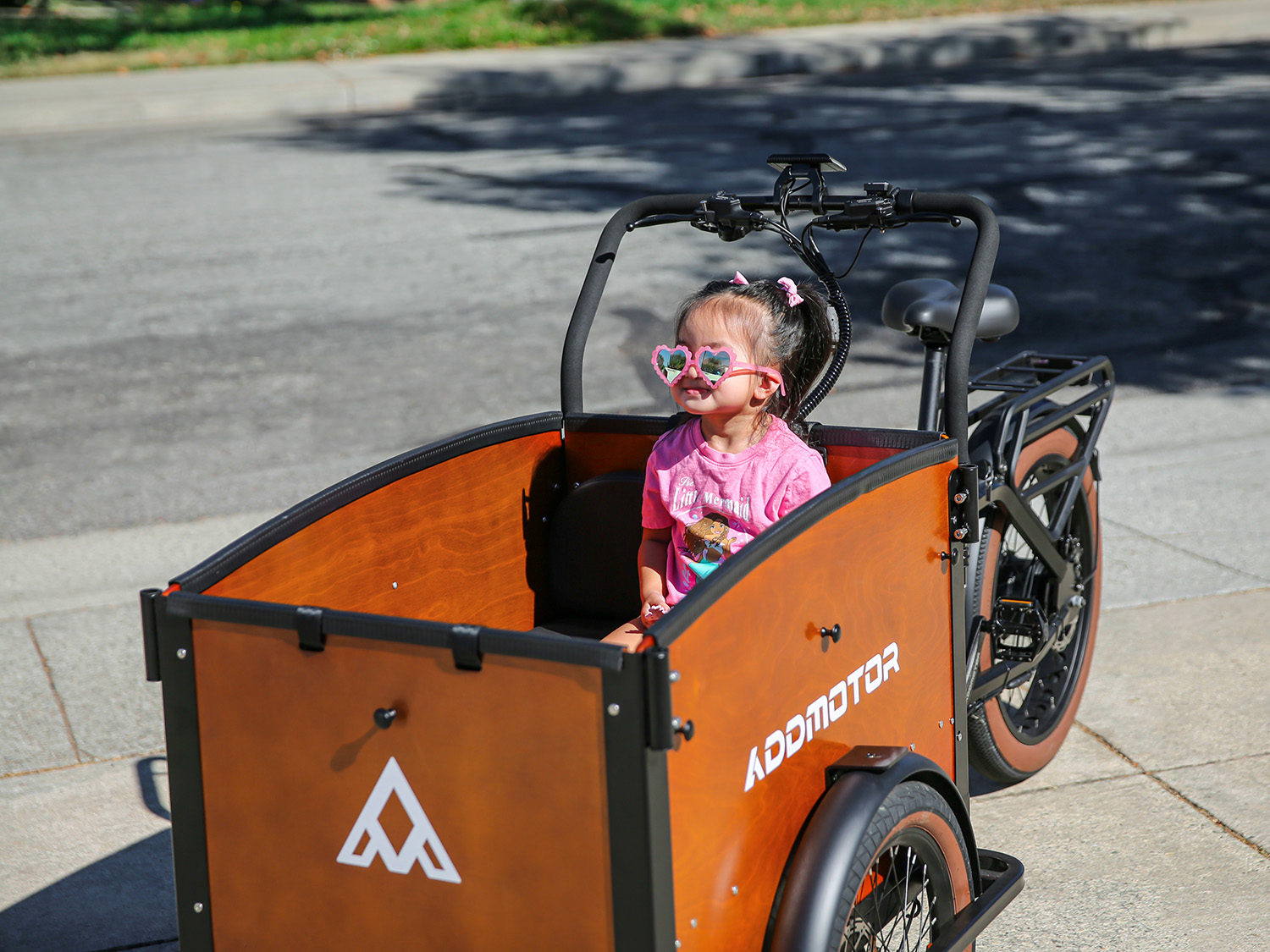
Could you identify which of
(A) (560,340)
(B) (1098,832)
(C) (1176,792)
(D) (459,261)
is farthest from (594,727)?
(D) (459,261)

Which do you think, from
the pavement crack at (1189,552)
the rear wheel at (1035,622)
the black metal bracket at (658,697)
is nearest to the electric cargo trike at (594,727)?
the black metal bracket at (658,697)

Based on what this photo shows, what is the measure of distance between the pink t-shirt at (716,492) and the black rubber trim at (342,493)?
380 mm

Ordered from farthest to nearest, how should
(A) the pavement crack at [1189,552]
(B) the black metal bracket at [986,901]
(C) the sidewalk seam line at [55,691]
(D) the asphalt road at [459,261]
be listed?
(D) the asphalt road at [459,261], (A) the pavement crack at [1189,552], (C) the sidewalk seam line at [55,691], (B) the black metal bracket at [986,901]

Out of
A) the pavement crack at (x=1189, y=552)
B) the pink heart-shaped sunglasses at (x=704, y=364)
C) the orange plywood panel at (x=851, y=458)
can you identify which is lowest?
the pavement crack at (x=1189, y=552)

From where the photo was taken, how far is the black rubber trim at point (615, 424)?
292 cm

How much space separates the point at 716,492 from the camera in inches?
102

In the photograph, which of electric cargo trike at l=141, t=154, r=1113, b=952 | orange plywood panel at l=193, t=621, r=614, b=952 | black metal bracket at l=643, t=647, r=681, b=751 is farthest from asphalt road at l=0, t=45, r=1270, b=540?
black metal bracket at l=643, t=647, r=681, b=751

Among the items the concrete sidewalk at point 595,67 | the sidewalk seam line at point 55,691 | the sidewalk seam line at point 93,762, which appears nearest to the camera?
the sidewalk seam line at point 93,762

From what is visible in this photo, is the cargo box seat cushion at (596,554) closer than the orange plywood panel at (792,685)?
No

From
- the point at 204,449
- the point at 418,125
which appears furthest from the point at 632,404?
the point at 418,125

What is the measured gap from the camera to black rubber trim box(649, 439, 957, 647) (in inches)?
71.1

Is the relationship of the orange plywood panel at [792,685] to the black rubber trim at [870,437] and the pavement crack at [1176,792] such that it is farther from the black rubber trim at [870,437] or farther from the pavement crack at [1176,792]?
the pavement crack at [1176,792]

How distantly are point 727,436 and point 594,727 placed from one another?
0.98 metres

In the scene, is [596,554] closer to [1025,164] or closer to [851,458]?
[851,458]
